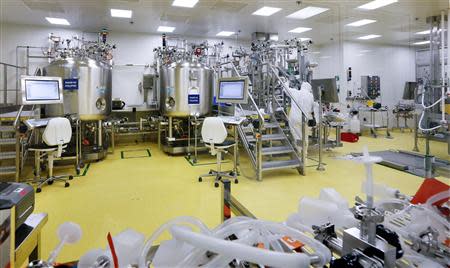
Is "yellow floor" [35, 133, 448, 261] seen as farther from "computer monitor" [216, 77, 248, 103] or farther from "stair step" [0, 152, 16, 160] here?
"computer monitor" [216, 77, 248, 103]

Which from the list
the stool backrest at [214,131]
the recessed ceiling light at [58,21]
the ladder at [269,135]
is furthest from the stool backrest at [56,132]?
the recessed ceiling light at [58,21]

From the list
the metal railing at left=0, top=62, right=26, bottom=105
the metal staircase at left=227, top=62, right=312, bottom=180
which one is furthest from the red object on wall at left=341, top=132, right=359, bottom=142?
the metal railing at left=0, top=62, right=26, bottom=105

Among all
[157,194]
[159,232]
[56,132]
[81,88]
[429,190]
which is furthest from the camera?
[81,88]

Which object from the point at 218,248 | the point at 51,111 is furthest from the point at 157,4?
the point at 218,248

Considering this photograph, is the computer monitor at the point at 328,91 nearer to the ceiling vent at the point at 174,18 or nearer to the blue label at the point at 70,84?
the ceiling vent at the point at 174,18

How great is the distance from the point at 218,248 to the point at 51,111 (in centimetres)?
599

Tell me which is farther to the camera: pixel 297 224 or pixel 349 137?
pixel 349 137

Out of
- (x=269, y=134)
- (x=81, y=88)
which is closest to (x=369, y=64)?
(x=269, y=134)

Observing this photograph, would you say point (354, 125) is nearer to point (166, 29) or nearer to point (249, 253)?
point (166, 29)

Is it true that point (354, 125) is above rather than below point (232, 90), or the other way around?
below

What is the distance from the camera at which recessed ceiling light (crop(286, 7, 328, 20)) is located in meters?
6.14

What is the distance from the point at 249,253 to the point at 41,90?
4940 millimetres

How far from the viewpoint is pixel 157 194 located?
3.68 metres

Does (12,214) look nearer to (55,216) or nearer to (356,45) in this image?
(55,216)
